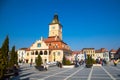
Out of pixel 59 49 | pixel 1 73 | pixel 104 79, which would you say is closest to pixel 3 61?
pixel 1 73

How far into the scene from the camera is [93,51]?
152250 mm

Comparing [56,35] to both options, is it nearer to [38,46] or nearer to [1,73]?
[38,46]

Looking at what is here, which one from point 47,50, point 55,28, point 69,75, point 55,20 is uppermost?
point 55,20

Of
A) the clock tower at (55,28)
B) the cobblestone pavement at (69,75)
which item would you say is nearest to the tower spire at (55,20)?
the clock tower at (55,28)

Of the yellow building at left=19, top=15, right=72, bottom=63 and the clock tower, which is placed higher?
the clock tower

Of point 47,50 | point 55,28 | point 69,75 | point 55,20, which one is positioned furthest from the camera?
point 55,20

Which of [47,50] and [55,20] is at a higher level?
[55,20]

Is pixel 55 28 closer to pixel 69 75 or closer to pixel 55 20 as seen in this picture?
pixel 55 20

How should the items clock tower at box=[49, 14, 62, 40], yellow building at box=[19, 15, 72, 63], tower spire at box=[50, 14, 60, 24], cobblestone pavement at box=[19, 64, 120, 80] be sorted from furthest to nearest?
1. tower spire at box=[50, 14, 60, 24]
2. clock tower at box=[49, 14, 62, 40]
3. yellow building at box=[19, 15, 72, 63]
4. cobblestone pavement at box=[19, 64, 120, 80]

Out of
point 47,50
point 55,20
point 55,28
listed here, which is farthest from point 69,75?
point 55,20

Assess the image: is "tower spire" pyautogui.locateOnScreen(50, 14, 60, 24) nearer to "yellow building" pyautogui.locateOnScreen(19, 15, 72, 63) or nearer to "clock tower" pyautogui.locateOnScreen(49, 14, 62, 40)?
"clock tower" pyautogui.locateOnScreen(49, 14, 62, 40)

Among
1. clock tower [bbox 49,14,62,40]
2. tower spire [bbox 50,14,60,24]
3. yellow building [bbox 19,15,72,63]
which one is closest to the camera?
yellow building [bbox 19,15,72,63]

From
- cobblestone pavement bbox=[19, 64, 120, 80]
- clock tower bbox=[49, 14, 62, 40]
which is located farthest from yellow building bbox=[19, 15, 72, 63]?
cobblestone pavement bbox=[19, 64, 120, 80]

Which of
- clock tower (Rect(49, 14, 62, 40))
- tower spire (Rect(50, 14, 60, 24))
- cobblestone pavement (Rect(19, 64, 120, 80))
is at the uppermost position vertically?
tower spire (Rect(50, 14, 60, 24))
